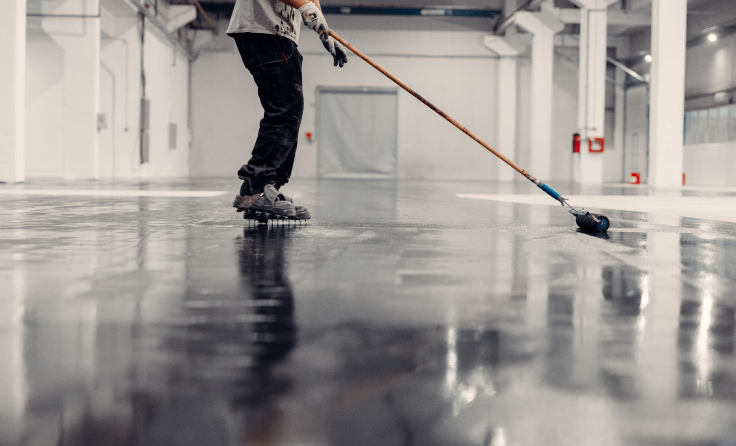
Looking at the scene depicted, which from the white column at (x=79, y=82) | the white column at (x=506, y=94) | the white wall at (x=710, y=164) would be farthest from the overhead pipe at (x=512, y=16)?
the white column at (x=79, y=82)

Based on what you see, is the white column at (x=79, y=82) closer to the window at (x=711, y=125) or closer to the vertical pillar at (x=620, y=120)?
the window at (x=711, y=125)

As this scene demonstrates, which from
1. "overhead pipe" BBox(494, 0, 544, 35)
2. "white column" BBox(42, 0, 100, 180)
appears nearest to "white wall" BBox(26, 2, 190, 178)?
"white column" BBox(42, 0, 100, 180)

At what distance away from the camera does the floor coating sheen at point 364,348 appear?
2.15ft

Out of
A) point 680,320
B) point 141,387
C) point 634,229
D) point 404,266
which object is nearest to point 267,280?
point 404,266

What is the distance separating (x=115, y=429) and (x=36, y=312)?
0.61m

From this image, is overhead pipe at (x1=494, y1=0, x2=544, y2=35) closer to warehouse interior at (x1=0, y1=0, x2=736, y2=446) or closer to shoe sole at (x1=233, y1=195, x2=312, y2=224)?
warehouse interior at (x1=0, y1=0, x2=736, y2=446)

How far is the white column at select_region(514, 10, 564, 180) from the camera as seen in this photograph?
50.7 feet

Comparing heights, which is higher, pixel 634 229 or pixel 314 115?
pixel 314 115

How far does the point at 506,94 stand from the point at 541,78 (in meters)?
2.41

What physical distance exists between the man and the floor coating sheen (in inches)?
41.2

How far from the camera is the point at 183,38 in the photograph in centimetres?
1709

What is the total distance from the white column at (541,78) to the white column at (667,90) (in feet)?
14.8

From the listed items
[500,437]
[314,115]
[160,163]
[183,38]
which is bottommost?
[500,437]

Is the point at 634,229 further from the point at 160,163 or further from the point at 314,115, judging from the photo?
the point at 314,115
